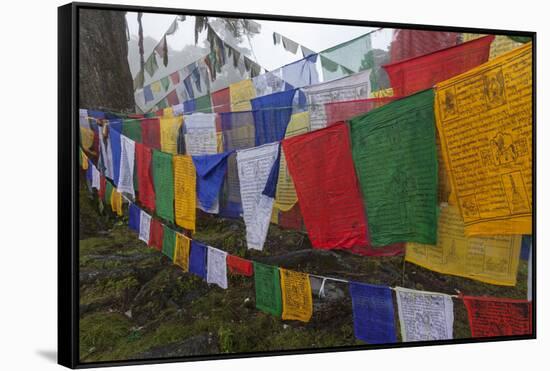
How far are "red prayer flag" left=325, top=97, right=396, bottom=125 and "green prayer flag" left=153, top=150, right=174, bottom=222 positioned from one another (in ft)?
3.18

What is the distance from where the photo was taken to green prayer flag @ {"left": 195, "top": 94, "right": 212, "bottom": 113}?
586 cm

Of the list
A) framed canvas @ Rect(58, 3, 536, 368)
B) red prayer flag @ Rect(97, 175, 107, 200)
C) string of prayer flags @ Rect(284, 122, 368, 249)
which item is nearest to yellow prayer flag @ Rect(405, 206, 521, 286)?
framed canvas @ Rect(58, 3, 536, 368)

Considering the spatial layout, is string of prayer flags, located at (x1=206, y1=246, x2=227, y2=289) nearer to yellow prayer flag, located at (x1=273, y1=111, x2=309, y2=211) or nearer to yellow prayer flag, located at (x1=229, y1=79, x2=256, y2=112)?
yellow prayer flag, located at (x1=273, y1=111, x2=309, y2=211)

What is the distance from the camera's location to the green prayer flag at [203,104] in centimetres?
586

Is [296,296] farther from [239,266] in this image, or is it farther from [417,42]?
[417,42]

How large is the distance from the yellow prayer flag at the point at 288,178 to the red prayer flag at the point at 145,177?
708 millimetres

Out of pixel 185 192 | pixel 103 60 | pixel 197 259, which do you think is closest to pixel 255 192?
pixel 185 192

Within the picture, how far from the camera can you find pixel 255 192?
5965 millimetres

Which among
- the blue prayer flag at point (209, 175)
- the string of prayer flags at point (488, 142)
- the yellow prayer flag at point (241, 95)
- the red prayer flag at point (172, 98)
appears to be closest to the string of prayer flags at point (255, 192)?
the blue prayer flag at point (209, 175)

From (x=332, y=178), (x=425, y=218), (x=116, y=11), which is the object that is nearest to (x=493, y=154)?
(x=425, y=218)

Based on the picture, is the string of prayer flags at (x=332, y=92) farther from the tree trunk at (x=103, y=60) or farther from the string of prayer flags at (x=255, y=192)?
the tree trunk at (x=103, y=60)

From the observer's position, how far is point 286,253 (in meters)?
6.04

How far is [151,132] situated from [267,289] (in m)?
1.09

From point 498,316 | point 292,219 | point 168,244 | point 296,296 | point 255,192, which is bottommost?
point 498,316
